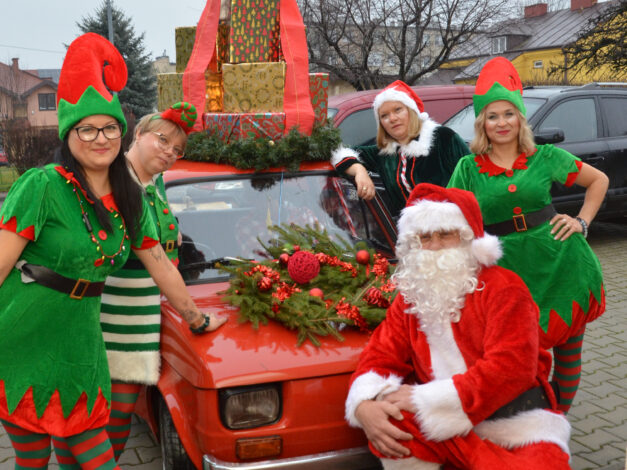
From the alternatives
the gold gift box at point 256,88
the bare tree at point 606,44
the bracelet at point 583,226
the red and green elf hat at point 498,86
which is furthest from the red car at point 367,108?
the bare tree at point 606,44

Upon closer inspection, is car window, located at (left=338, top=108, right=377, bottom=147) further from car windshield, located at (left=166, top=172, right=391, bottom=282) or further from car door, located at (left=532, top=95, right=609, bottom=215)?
car windshield, located at (left=166, top=172, right=391, bottom=282)

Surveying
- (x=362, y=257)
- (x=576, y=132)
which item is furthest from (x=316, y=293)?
(x=576, y=132)

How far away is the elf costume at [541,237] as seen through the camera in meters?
3.38

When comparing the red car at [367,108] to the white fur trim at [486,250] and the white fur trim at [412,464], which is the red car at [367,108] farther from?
the white fur trim at [412,464]

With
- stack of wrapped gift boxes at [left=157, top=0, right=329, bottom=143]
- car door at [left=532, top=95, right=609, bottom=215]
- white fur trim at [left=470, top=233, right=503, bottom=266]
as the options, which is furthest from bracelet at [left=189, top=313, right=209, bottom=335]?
car door at [left=532, top=95, right=609, bottom=215]

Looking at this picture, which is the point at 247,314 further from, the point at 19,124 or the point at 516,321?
the point at 19,124

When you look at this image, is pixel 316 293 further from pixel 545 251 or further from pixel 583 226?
pixel 583 226

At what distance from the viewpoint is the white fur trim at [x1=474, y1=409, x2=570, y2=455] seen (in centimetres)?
253

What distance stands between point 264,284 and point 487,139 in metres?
1.42

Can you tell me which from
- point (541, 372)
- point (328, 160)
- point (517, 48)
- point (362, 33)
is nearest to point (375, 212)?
point (328, 160)

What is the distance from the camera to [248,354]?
2762 mm

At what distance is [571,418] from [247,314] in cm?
242

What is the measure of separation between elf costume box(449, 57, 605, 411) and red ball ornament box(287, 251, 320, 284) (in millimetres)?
943

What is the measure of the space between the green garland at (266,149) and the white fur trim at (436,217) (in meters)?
1.47
